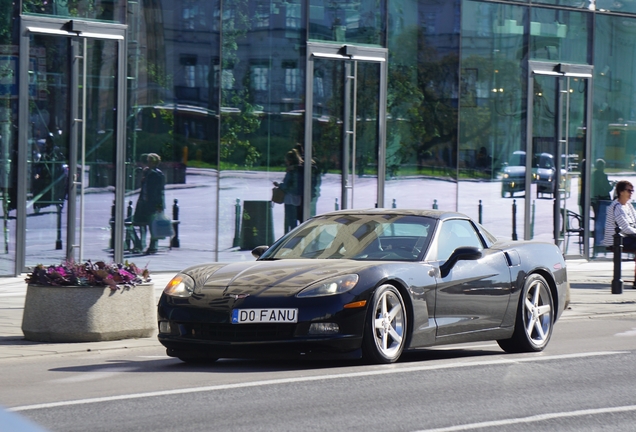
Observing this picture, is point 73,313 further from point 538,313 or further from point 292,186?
point 292,186

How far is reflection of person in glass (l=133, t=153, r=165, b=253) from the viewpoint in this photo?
18.2 meters

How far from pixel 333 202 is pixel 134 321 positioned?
989cm

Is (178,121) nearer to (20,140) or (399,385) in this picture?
(20,140)

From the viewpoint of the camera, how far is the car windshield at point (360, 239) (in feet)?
32.0

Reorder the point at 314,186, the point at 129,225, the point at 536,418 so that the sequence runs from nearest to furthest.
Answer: the point at 536,418 → the point at 129,225 → the point at 314,186

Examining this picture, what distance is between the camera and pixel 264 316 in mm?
8664

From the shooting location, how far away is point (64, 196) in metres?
17.3

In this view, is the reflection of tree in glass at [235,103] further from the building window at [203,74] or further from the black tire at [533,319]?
the black tire at [533,319]

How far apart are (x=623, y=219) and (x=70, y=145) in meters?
8.39

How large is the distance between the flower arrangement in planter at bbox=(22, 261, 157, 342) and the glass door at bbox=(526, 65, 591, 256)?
1395cm

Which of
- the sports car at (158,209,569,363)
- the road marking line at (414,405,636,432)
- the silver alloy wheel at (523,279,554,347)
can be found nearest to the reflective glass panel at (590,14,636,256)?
the sports car at (158,209,569,363)

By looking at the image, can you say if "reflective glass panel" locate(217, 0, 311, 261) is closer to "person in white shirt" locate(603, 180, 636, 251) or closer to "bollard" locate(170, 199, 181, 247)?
"bollard" locate(170, 199, 181, 247)

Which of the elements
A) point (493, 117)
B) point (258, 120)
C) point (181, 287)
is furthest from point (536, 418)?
point (493, 117)

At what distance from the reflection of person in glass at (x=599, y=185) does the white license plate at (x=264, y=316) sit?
1684 cm
